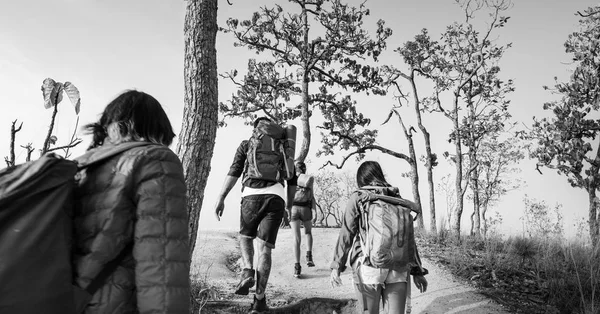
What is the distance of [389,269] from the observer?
452 centimetres

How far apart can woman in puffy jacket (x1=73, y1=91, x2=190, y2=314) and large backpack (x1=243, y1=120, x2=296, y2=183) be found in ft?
12.3

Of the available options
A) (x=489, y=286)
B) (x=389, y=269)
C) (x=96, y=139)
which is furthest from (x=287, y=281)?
(x=96, y=139)

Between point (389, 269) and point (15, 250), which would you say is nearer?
point (15, 250)

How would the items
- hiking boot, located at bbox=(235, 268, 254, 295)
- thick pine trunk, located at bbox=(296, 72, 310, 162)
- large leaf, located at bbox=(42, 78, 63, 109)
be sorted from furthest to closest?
thick pine trunk, located at bbox=(296, 72, 310, 162) → large leaf, located at bbox=(42, 78, 63, 109) → hiking boot, located at bbox=(235, 268, 254, 295)

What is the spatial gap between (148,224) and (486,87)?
21.4 meters

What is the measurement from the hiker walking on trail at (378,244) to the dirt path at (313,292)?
2.14 meters

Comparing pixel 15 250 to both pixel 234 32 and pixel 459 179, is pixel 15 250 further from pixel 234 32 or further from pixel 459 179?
pixel 459 179

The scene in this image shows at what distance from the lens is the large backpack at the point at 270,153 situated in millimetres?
5996

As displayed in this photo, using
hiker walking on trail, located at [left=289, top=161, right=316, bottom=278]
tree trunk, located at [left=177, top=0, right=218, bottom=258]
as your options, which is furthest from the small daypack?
tree trunk, located at [left=177, top=0, right=218, bottom=258]

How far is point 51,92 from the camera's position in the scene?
6.60m

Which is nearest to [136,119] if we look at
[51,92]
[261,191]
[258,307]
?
[261,191]

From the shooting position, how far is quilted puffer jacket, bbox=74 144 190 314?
6.63 ft

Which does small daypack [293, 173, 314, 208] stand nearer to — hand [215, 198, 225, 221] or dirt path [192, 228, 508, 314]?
dirt path [192, 228, 508, 314]

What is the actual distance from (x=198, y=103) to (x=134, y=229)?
12.2 feet
